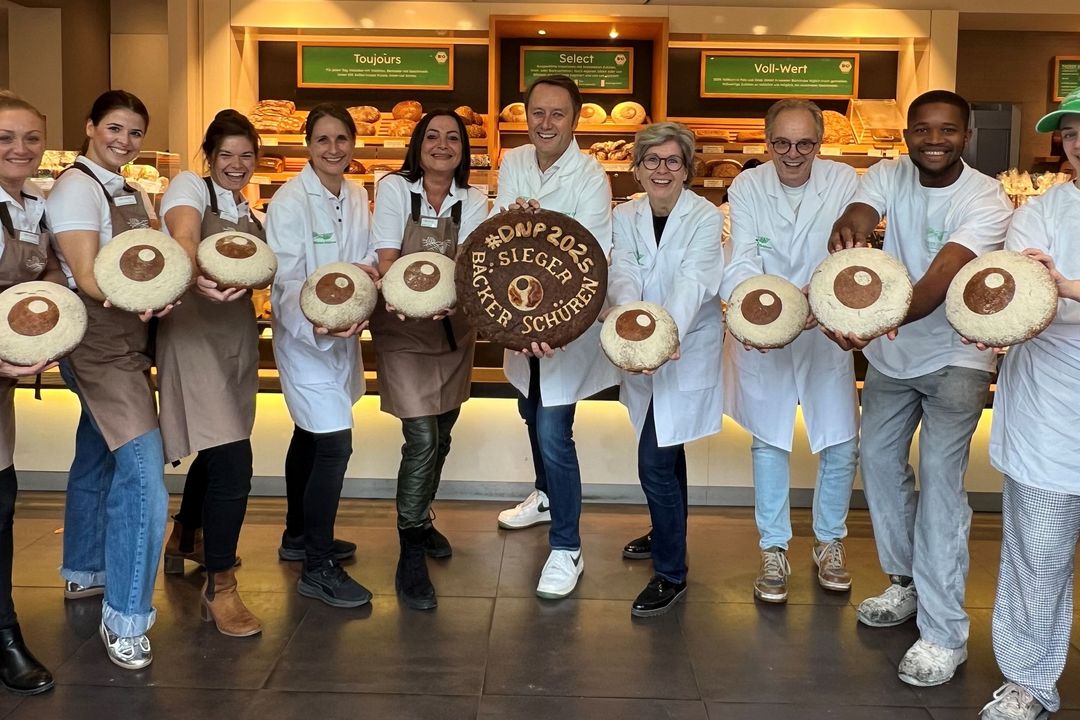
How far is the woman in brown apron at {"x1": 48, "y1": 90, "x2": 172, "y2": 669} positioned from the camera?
8.63ft

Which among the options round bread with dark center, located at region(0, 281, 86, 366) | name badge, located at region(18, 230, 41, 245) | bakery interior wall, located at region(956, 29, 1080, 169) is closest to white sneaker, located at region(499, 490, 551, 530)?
round bread with dark center, located at region(0, 281, 86, 366)

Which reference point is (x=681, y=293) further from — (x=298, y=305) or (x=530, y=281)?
(x=298, y=305)

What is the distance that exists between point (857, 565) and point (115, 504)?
256cm

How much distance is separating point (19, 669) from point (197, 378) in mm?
878

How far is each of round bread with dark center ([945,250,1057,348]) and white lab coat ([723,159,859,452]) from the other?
2.73ft

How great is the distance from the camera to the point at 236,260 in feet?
9.07

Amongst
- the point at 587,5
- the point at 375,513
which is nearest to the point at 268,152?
the point at 587,5

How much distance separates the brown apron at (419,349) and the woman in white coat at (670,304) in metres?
0.56

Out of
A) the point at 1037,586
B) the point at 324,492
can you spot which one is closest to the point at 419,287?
the point at 324,492

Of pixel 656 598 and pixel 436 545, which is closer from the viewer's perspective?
pixel 656 598

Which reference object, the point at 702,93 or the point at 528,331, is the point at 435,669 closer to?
the point at 528,331

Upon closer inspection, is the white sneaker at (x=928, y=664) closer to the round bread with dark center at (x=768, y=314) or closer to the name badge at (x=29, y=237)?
the round bread with dark center at (x=768, y=314)

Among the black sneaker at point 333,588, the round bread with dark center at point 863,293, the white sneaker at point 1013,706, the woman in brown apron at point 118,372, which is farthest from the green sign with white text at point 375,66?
the white sneaker at point 1013,706

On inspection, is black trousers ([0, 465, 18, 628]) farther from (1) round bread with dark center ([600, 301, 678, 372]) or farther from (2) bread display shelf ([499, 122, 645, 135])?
(2) bread display shelf ([499, 122, 645, 135])
